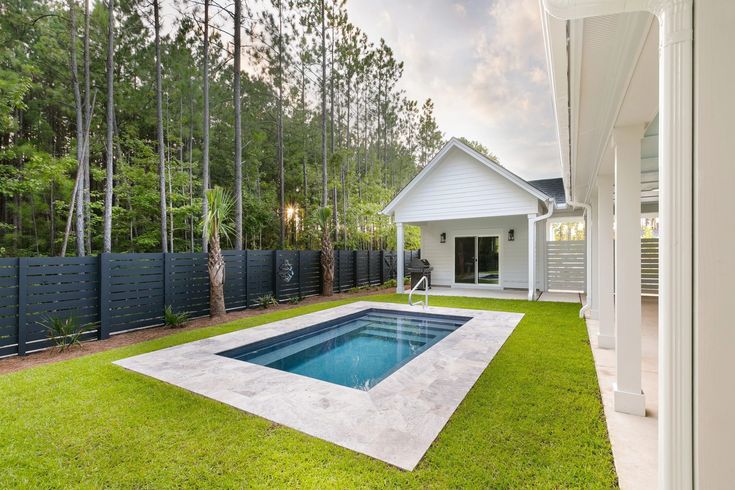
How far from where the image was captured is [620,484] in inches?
83.8

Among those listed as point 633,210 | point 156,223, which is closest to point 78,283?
point 633,210

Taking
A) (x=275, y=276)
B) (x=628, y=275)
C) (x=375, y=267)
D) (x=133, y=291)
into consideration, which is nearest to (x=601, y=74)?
(x=628, y=275)

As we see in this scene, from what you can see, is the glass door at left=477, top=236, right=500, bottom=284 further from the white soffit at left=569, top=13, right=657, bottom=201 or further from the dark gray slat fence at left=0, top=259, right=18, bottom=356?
the dark gray slat fence at left=0, top=259, right=18, bottom=356

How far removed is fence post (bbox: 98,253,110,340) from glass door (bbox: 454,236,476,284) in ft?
36.0

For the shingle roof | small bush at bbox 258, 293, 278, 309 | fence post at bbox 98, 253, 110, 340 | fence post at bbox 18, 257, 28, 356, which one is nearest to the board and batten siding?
the shingle roof

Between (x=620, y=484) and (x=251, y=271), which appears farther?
(x=251, y=271)

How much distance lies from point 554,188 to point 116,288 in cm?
1416

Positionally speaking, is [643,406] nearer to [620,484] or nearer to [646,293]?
[620,484]

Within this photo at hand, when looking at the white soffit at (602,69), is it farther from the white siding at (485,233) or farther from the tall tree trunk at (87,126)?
the tall tree trunk at (87,126)

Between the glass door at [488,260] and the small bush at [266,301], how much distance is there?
7.84 metres

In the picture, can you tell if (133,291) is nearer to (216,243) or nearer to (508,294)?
(216,243)

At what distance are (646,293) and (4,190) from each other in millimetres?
19695

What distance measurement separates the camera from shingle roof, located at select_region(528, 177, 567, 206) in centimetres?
1086
